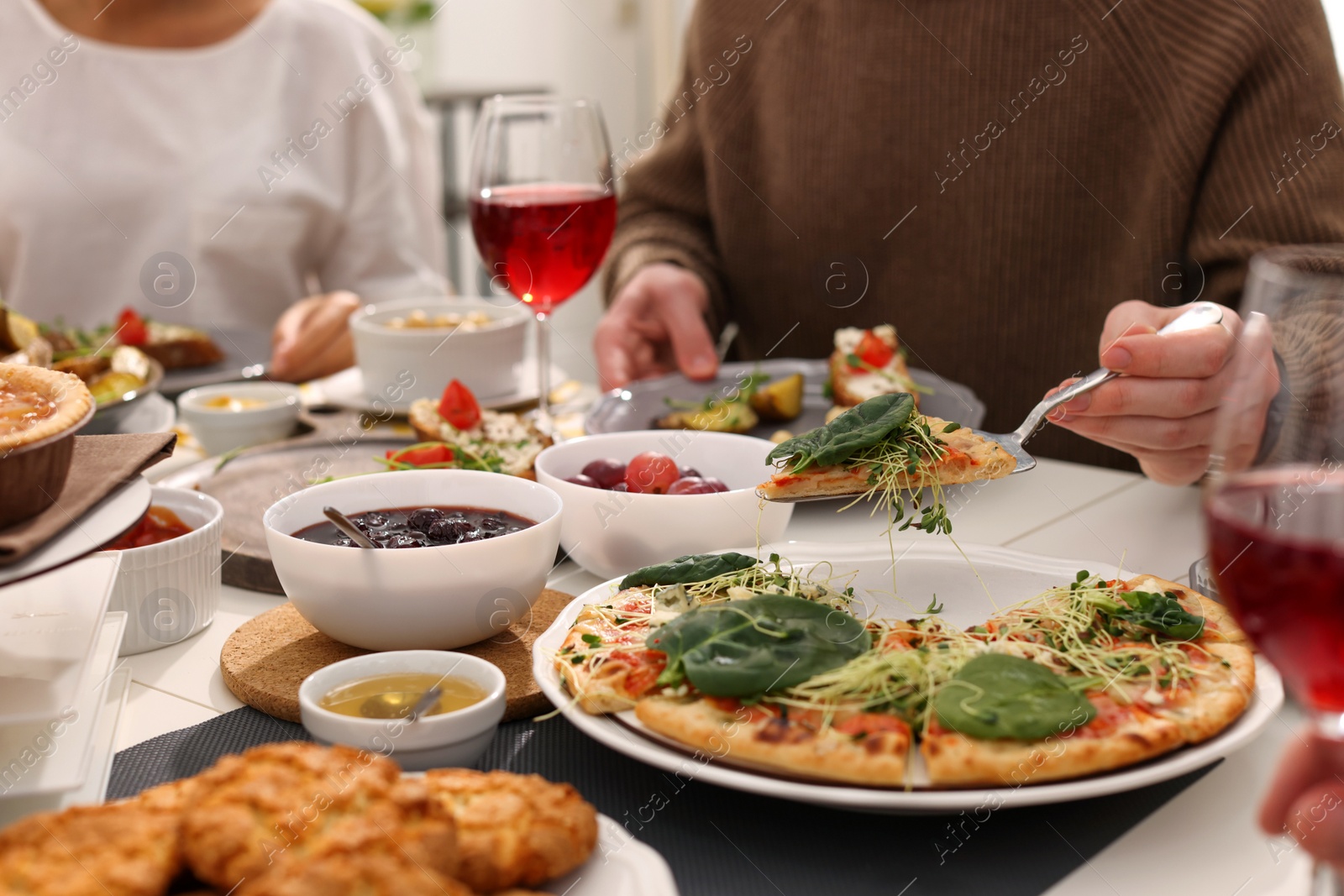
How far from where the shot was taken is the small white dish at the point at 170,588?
117cm

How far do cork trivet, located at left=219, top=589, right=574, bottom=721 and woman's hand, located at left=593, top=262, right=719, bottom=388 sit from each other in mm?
928

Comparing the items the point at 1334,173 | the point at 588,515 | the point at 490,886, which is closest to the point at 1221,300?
the point at 1334,173

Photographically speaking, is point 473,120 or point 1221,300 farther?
point 473,120

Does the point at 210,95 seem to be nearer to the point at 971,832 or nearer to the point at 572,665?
the point at 572,665

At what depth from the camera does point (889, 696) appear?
88cm

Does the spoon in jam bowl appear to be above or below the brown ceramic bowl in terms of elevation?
below

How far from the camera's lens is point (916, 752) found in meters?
0.85

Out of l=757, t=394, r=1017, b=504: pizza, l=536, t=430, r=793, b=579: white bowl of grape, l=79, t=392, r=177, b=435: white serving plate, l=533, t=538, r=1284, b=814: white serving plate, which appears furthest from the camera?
l=79, t=392, r=177, b=435: white serving plate

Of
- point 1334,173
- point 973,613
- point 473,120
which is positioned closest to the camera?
point 973,613

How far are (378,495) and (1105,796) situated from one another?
83 cm

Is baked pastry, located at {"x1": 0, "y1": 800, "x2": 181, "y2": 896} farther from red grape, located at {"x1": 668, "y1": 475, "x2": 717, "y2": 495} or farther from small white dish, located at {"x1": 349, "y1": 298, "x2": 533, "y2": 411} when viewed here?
small white dish, located at {"x1": 349, "y1": 298, "x2": 533, "y2": 411}

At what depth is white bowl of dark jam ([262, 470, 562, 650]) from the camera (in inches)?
42.6

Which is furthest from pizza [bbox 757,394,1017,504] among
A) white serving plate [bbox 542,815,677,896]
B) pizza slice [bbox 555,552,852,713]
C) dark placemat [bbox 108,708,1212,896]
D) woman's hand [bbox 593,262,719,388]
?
woman's hand [bbox 593,262,719,388]

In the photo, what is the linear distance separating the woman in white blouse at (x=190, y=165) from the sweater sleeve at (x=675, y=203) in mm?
1004
